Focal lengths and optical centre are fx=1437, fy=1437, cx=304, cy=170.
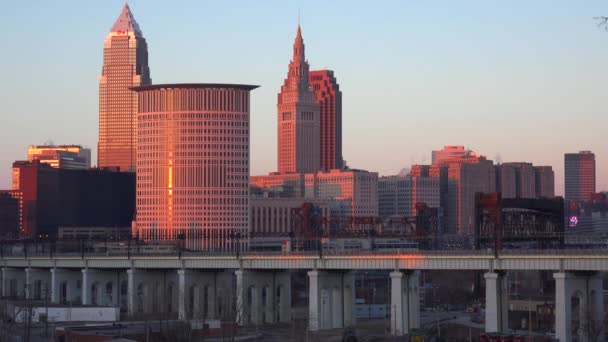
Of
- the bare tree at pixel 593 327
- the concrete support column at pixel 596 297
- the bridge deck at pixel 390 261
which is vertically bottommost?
the bare tree at pixel 593 327

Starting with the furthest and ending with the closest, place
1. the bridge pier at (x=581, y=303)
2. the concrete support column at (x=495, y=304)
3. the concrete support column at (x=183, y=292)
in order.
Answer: the concrete support column at (x=183, y=292) → the concrete support column at (x=495, y=304) → the bridge pier at (x=581, y=303)

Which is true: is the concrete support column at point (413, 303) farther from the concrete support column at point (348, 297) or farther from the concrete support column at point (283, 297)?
the concrete support column at point (283, 297)

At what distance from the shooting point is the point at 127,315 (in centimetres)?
17975

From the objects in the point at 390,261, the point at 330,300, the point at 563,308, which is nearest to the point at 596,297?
the point at 563,308

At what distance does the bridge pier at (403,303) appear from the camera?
151m

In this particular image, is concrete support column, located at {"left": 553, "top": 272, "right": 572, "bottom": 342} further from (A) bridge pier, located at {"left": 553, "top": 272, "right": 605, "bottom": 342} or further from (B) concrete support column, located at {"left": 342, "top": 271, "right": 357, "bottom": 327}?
(B) concrete support column, located at {"left": 342, "top": 271, "right": 357, "bottom": 327}

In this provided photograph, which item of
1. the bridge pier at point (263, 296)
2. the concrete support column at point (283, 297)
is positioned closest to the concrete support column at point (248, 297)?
the bridge pier at point (263, 296)

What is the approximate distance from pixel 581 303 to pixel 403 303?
19.7 metres

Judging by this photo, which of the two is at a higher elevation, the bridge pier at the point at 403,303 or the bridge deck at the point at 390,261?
the bridge deck at the point at 390,261

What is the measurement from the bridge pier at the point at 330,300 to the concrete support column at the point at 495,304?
23.3 metres

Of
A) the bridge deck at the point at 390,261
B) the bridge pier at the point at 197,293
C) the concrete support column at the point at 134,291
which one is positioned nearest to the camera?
the bridge deck at the point at 390,261

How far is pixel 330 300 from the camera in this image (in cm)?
16450

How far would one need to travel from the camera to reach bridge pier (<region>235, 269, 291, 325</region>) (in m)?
172

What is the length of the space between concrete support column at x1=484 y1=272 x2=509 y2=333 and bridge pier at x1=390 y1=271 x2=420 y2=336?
11.3 metres
